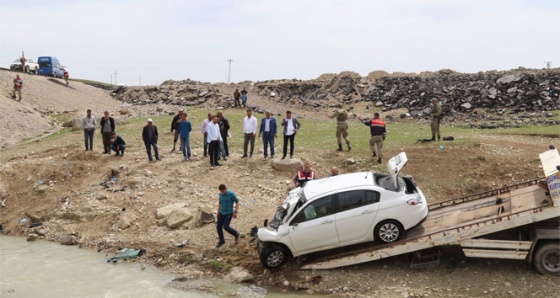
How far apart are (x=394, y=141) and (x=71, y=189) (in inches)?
507

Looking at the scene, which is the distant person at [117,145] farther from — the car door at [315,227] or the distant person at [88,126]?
the car door at [315,227]

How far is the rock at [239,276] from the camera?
34.7ft

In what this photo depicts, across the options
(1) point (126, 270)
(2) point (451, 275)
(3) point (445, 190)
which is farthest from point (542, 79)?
(1) point (126, 270)

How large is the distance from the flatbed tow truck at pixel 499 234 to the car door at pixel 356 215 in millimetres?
315

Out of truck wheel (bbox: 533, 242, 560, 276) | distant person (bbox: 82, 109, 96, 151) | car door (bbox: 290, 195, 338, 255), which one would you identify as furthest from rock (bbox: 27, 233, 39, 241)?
truck wheel (bbox: 533, 242, 560, 276)

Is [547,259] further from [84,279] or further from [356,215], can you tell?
[84,279]

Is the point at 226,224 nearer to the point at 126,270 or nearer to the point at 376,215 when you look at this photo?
the point at 126,270

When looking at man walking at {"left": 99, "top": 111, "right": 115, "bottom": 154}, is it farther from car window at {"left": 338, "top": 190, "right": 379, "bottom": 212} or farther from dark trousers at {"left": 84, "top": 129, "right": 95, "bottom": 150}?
car window at {"left": 338, "top": 190, "right": 379, "bottom": 212}

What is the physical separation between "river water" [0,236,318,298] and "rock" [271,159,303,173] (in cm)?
673

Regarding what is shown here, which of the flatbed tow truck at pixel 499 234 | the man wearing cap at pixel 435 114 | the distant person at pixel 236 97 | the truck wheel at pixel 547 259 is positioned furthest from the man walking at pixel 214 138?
the distant person at pixel 236 97

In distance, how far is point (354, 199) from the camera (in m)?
10.2

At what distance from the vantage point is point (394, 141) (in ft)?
68.5

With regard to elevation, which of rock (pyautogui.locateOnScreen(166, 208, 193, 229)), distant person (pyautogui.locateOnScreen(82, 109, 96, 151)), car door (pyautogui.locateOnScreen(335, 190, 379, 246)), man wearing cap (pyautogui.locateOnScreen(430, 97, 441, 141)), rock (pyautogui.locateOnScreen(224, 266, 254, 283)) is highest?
man wearing cap (pyautogui.locateOnScreen(430, 97, 441, 141))

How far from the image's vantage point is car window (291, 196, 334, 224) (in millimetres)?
10180
